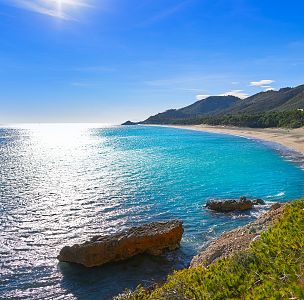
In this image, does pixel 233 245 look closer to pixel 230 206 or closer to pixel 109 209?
pixel 230 206

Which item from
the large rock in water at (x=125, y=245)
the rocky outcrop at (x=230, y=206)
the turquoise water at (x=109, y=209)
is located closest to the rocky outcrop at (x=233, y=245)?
the turquoise water at (x=109, y=209)

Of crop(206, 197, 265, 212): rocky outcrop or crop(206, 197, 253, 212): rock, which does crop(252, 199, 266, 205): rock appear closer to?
crop(206, 197, 265, 212): rocky outcrop

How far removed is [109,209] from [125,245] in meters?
10.6

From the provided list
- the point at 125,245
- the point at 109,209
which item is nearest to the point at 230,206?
the point at 109,209

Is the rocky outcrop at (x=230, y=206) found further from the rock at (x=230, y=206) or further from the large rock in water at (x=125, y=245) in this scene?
the large rock in water at (x=125, y=245)

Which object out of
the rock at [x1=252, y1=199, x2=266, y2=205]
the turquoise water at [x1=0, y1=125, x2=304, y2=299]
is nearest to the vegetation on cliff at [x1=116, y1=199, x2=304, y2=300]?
the turquoise water at [x1=0, y1=125, x2=304, y2=299]

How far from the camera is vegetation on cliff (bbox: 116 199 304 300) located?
6766mm

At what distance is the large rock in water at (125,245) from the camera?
61.2ft

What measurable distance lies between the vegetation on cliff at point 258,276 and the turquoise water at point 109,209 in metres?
8.49

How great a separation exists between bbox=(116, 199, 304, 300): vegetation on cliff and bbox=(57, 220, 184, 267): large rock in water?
10.5 meters

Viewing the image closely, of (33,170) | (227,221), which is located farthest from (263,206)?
(33,170)

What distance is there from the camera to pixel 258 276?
780 cm

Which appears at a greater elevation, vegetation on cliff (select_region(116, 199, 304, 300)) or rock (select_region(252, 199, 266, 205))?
vegetation on cliff (select_region(116, 199, 304, 300))

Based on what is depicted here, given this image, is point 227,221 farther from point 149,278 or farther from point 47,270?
point 47,270
